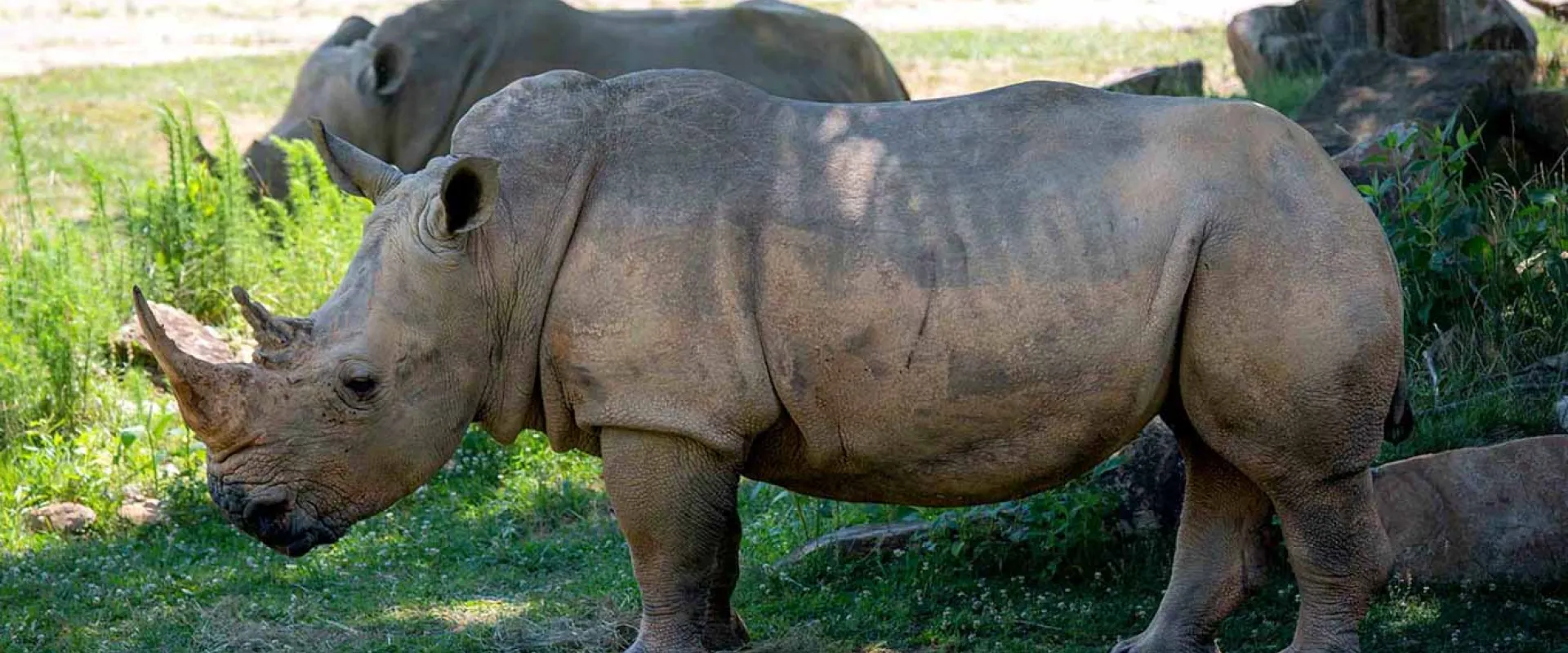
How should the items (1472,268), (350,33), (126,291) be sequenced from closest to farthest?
(1472,268) < (126,291) < (350,33)

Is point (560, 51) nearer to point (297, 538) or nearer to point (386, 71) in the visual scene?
point (386, 71)

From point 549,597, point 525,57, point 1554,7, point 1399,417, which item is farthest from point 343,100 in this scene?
point 1554,7

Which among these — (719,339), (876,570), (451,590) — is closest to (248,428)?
(719,339)

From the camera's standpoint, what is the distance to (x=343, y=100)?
444 inches

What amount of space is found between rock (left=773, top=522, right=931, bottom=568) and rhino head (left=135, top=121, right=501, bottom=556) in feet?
7.12

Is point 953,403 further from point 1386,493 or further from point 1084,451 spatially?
point 1386,493

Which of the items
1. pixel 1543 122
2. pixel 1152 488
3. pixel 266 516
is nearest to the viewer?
pixel 266 516

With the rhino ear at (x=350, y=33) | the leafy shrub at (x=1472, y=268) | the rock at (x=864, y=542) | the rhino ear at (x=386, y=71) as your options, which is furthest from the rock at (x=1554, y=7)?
the rock at (x=864, y=542)

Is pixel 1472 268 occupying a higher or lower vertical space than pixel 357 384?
lower

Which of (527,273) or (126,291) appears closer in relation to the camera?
(527,273)

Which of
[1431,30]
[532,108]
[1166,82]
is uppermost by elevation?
[532,108]

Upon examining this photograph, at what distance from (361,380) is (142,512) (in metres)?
3.52

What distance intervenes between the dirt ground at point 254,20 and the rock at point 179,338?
11.4 metres

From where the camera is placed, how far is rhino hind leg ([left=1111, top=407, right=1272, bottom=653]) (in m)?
5.81
